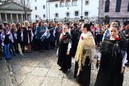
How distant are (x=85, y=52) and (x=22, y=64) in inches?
148

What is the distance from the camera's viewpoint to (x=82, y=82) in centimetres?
510

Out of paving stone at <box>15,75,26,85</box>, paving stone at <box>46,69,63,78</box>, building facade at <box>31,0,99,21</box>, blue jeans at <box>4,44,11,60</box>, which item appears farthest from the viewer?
building facade at <box>31,0,99,21</box>

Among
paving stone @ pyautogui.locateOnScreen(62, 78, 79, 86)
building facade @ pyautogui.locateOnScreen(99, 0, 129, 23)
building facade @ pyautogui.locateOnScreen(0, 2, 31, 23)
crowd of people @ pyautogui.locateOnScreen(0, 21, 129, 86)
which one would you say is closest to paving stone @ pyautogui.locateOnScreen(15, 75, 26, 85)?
paving stone @ pyautogui.locateOnScreen(62, 78, 79, 86)

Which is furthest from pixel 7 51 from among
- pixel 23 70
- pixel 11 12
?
pixel 11 12

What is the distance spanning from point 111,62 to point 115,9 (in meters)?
35.8

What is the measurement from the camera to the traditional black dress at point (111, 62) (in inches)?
152

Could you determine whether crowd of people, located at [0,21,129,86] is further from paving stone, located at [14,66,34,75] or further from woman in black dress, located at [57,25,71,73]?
paving stone, located at [14,66,34,75]

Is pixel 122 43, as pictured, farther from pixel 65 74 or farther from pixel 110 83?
pixel 65 74

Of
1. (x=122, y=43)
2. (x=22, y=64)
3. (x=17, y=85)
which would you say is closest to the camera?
(x=122, y=43)

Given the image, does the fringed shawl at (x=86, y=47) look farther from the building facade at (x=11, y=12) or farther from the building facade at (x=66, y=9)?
the building facade at (x=11, y=12)

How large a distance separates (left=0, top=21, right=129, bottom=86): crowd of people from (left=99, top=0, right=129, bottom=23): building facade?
2618 cm

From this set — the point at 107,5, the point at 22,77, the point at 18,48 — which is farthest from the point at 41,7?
the point at 22,77

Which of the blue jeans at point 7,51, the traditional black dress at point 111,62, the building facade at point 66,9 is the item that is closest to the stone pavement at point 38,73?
the blue jeans at point 7,51

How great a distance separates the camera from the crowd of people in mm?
3941
